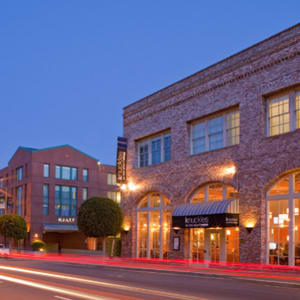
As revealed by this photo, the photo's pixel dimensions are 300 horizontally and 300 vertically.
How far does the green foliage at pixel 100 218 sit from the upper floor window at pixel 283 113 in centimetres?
1593

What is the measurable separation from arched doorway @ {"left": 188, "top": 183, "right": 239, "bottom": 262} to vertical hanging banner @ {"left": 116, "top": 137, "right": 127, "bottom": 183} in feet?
25.5

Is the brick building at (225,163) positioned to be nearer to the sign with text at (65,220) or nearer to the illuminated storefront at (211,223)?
the illuminated storefront at (211,223)

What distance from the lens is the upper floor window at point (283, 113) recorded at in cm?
2636

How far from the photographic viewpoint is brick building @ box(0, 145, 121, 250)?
235ft

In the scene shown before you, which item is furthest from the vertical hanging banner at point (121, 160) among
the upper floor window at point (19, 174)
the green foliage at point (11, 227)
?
the upper floor window at point (19, 174)

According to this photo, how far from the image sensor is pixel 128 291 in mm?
16219

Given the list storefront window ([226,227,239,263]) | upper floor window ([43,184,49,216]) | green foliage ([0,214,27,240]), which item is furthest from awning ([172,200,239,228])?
upper floor window ([43,184,49,216])

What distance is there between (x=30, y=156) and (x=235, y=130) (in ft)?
156

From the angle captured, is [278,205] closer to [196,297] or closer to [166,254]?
[166,254]

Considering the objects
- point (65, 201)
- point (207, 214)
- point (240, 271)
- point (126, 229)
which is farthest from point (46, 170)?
point (240, 271)

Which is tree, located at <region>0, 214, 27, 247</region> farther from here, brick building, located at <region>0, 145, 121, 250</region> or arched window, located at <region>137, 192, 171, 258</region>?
arched window, located at <region>137, 192, 171, 258</region>

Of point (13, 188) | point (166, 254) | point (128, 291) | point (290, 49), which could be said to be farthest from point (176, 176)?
point (13, 188)

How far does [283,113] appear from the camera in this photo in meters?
27.0

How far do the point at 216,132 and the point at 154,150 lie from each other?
7.32 m
